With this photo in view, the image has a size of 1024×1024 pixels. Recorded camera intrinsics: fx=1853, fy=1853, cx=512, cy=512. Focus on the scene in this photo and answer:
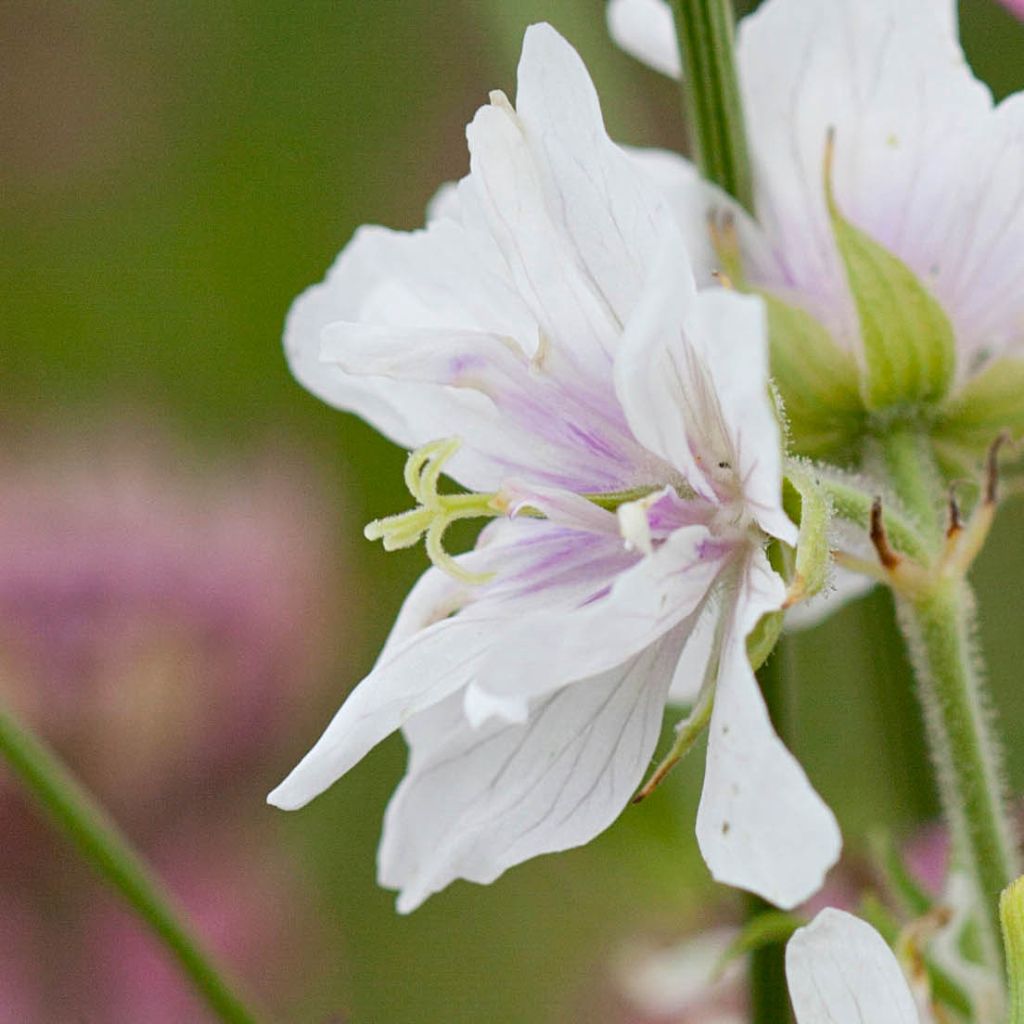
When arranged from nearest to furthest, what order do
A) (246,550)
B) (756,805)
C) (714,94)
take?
1. (756,805)
2. (714,94)
3. (246,550)

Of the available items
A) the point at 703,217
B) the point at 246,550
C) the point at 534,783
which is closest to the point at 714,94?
the point at 703,217

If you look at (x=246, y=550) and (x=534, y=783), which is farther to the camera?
(x=246, y=550)

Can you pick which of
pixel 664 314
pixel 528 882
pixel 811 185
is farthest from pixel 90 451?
pixel 664 314

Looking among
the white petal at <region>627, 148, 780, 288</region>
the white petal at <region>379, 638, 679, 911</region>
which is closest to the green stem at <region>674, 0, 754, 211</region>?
the white petal at <region>627, 148, 780, 288</region>

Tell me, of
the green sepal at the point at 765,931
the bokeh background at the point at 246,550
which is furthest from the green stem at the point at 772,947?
the bokeh background at the point at 246,550

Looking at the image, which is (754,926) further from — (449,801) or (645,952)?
(645,952)

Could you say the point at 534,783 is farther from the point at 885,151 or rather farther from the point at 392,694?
the point at 885,151

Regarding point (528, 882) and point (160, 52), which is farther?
point (160, 52)
